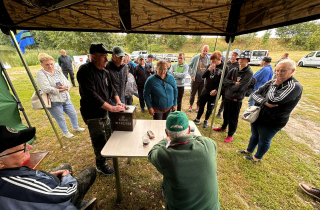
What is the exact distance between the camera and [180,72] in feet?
14.7

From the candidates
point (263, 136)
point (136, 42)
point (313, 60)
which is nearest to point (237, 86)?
point (263, 136)

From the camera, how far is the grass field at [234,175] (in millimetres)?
2043

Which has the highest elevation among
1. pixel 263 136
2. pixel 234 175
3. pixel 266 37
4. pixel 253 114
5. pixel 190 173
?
pixel 266 37

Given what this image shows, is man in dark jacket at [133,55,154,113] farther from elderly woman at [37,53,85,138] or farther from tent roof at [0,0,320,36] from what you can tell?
elderly woman at [37,53,85,138]

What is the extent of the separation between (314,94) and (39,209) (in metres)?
11.2

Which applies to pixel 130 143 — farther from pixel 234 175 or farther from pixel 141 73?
pixel 141 73

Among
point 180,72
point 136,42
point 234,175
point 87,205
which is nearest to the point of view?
point 87,205

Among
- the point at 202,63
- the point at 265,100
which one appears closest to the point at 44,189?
the point at 265,100

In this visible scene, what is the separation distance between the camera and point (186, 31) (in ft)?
8.42

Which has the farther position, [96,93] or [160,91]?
[160,91]

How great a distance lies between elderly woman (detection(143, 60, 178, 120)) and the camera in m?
2.54

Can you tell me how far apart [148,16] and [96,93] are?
164cm

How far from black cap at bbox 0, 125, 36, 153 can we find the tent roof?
175 cm

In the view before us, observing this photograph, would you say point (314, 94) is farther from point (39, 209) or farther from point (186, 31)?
point (39, 209)
